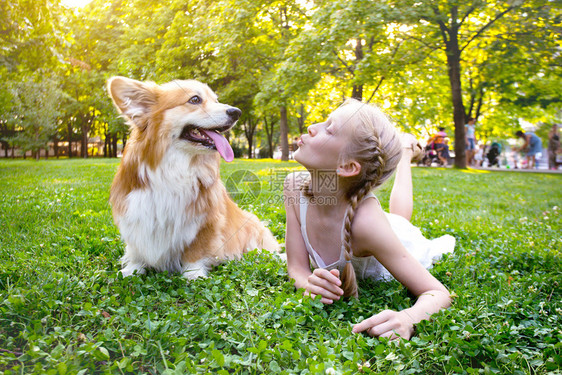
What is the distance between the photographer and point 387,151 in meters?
2.42

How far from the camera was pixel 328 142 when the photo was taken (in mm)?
2396

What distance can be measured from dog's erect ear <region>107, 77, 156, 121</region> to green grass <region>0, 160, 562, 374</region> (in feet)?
4.00

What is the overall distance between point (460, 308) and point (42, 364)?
7.20ft

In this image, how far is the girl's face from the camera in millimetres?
2381

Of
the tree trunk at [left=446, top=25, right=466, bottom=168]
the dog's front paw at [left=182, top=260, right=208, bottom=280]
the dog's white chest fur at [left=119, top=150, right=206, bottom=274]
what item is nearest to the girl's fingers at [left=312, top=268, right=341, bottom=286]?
the dog's front paw at [left=182, top=260, right=208, bottom=280]

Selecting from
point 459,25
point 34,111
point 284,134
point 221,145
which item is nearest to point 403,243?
point 221,145

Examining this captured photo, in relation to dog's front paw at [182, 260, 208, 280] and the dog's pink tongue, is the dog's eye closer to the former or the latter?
the dog's pink tongue

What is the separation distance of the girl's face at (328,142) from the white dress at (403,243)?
1.07ft

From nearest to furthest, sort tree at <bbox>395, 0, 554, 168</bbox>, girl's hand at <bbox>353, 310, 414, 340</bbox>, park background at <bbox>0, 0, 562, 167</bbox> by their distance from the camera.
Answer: girl's hand at <bbox>353, 310, 414, 340</bbox> → park background at <bbox>0, 0, 562, 167</bbox> → tree at <bbox>395, 0, 554, 168</bbox>

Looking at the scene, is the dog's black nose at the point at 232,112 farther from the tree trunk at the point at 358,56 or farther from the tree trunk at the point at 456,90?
the tree trunk at the point at 456,90

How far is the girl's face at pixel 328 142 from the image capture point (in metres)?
2.38

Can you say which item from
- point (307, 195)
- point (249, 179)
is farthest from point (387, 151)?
point (249, 179)

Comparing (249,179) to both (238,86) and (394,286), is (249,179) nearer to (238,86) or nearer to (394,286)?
(394,286)

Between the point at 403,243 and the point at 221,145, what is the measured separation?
5.39 ft
